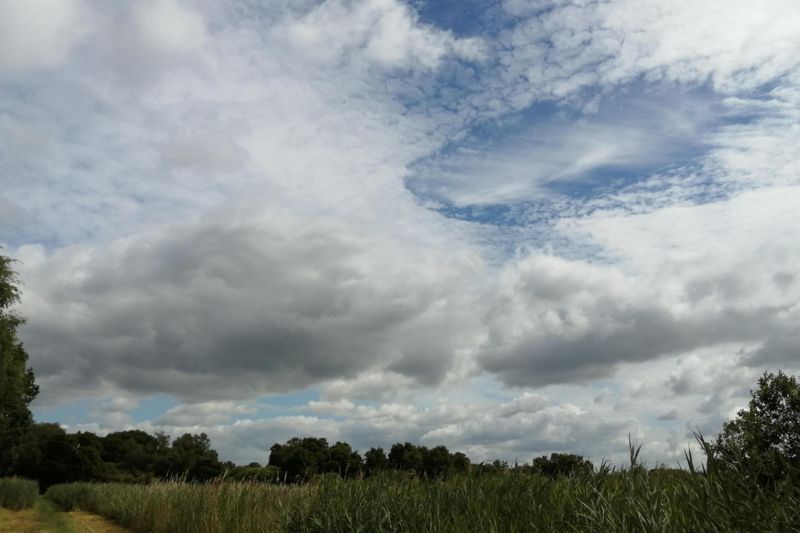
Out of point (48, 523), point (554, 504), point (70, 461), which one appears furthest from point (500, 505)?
point (70, 461)

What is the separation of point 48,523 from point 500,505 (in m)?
24.4

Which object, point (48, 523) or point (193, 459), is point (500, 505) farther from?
point (193, 459)

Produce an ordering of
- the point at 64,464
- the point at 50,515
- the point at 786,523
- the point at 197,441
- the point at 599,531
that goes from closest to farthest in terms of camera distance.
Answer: the point at 786,523 → the point at 599,531 → the point at 50,515 → the point at 64,464 → the point at 197,441

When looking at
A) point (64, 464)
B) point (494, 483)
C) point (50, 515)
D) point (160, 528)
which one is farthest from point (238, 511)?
point (64, 464)

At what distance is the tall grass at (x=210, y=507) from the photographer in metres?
14.6

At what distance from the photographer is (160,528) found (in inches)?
769

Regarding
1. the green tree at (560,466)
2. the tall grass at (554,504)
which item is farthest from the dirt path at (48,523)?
the green tree at (560,466)

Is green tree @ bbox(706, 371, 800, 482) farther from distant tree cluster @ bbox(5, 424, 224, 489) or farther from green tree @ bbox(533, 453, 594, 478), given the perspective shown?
distant tree cluster @ bbox(5, 424, 224, 489)

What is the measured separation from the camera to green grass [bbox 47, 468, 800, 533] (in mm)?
4430

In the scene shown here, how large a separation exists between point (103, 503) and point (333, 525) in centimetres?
2750

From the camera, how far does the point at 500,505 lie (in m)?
8.59

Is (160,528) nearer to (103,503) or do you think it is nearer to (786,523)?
(103,503)

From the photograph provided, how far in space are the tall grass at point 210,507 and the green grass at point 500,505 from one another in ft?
0.13

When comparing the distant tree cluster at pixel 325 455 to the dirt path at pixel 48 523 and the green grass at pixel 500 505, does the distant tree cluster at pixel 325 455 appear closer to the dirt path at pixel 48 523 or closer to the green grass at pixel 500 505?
the dirt path at pixel 48 523
